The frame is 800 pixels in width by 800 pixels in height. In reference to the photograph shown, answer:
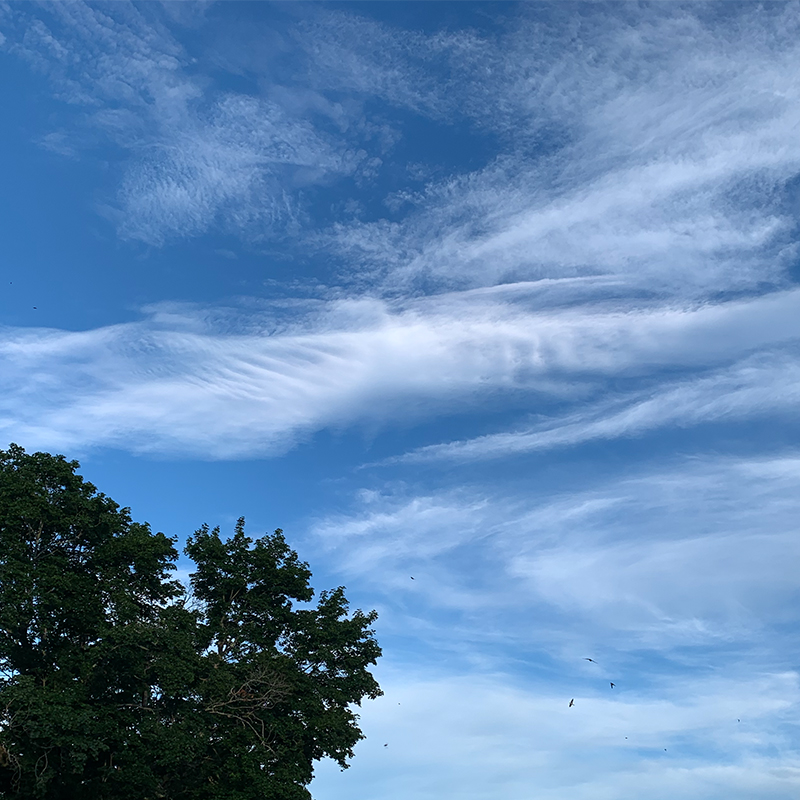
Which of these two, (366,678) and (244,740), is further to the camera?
(366,678)

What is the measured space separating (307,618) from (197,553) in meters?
5.71

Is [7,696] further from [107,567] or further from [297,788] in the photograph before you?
[297,788]

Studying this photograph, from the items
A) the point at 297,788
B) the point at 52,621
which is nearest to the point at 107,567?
the point at 52,621

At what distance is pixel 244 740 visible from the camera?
30.5 metres

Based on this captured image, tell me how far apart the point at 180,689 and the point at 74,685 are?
3.56 meters

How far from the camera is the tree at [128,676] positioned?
26500 mm

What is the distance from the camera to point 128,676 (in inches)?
1108

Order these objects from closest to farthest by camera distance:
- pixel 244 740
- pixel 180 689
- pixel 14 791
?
pixel 14 791 → pixel 180 689 → pixel 244 740

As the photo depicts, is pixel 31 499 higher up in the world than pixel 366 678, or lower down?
higher up

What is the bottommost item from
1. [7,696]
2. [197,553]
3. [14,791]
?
→ [14,791]

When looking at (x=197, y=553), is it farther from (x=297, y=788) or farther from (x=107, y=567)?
(x=297, y=788)

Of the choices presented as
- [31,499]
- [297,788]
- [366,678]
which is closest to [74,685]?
[31,499]

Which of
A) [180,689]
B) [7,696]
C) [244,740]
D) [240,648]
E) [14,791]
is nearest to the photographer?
[7,696]

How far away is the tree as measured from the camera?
26500 millimetres
